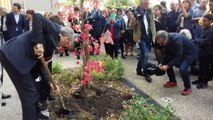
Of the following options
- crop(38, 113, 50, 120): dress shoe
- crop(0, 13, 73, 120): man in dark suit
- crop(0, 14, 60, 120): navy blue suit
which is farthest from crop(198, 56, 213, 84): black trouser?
crop(0, 14, 60, 120): navy blue suit

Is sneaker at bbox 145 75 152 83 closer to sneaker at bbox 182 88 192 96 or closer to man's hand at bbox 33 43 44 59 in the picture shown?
sneaker at bbox 182 88 192 96

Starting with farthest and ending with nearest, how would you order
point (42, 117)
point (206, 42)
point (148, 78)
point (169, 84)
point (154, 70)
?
point (148, 78) → point (169, 84) → point (154, 70) → point (206, 42) → point (42, 117)

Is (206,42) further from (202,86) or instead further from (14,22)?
(14,22)

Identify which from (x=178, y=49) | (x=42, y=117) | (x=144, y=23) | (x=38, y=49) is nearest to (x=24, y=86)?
(x=38, y=49)

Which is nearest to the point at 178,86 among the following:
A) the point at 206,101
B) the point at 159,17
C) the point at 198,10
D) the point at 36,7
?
the point at 206,101

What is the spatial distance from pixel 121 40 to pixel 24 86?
6.44 m

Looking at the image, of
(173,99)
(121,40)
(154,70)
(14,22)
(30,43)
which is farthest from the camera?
(121,40)

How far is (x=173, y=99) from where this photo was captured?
18.0ft

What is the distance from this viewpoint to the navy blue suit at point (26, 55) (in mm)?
3586

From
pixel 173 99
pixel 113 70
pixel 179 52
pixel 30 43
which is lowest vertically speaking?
pixel 173 99

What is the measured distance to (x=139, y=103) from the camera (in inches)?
146

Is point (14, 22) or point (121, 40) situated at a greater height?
point (14, 22)

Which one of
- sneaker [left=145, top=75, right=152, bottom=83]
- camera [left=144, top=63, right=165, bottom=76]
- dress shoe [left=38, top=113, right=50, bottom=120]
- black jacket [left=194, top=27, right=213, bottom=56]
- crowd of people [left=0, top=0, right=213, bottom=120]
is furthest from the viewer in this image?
sneaker [left=145, top=75, right=152, bottom=83]

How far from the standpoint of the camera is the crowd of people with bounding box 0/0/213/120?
366 centimetres
